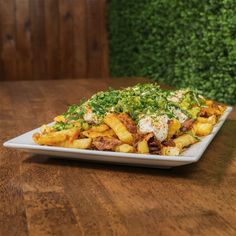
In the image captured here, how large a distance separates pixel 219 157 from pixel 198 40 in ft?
5.94

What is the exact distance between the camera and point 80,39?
479 cm

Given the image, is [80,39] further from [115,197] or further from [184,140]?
[115,197]

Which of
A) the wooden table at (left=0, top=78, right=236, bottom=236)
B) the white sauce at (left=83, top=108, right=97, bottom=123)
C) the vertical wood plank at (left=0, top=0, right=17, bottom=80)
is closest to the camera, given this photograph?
the wooden table at (left=0, top=78, right=236, bottom=236)

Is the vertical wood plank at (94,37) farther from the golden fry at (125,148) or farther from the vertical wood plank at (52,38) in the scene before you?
the golden fry at (125,148)

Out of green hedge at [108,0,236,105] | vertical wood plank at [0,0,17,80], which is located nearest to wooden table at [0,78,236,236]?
green hedge at [108,0,236,105]

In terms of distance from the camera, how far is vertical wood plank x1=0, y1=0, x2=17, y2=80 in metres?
4.56

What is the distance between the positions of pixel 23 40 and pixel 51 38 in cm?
24

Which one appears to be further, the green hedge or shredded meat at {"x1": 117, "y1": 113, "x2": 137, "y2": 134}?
the green hedge

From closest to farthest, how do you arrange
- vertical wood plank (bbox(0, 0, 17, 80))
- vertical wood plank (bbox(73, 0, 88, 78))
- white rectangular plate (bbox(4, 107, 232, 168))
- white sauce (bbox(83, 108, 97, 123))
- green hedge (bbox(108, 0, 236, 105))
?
white rectangular plate (bbox(4, 107, 232, 168)) → white sauce (bbox(83, 108, 97, 123)) → green hedge (bbox(108, 0, 236, 105)) → vertical wood plank (bbox(0, 0, 17, 80)) → vertical wood plank (bbox(73, 0, 88, 78))

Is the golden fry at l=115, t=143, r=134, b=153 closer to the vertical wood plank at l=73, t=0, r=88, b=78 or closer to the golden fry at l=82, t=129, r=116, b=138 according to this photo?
the golden fry at l=82, t=129, r=116, b=138

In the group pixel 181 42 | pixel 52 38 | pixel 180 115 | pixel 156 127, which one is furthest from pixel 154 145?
pixel 52 38

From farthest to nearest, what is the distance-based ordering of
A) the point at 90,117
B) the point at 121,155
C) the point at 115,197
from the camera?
1. the point at 90,117
2. the point at 121,155
3. the point at 115,197

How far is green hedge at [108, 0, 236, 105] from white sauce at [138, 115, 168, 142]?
1584 millimetres

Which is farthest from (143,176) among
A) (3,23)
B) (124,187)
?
(3,23)
